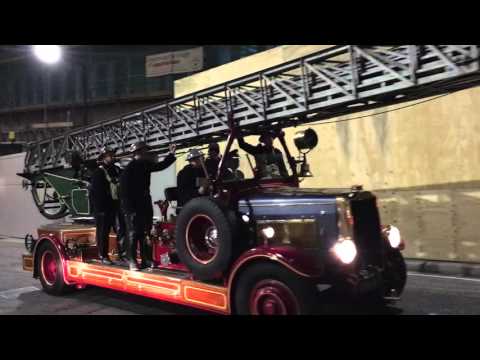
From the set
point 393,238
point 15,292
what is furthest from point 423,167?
point 15,292

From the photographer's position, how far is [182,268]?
5250mm

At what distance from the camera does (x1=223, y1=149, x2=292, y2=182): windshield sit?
5.23 metres

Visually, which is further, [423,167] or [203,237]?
[423,167]

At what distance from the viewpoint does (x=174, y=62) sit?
27219 mm

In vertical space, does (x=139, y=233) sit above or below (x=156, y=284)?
above

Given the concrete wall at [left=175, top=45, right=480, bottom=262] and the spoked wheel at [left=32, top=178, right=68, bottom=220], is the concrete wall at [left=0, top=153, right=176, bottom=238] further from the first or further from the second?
the concrete wall at [left=175, top=45, right=480, bottom=262]

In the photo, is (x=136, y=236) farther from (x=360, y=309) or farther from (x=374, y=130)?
(x=374, y=130)

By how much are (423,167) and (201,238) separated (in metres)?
6.32

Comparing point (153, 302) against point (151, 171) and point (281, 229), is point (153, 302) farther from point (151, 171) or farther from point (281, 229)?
point (281, 229)

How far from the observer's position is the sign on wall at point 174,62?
2619 cm

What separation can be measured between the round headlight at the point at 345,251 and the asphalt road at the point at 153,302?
100 cm

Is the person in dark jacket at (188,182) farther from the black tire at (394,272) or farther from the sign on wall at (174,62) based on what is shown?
the sign on wall at (174,62)

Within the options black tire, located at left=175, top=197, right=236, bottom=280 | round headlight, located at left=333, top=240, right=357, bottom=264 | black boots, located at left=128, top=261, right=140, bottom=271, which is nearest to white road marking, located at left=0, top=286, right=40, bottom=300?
black boots, located at left=128, top=261, right=140, bottom=271
